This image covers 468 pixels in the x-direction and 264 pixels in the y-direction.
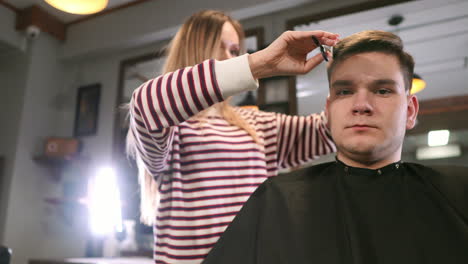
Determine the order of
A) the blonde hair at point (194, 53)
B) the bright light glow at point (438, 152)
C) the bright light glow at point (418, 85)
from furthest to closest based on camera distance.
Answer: the bright light glow at point (418, 85) → the bright light glow at point (438, 152) → the blonde hair at point (194, 53)

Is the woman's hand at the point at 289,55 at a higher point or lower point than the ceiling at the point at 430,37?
lower

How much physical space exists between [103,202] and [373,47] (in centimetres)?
283

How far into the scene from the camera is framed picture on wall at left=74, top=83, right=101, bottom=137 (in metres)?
3.95

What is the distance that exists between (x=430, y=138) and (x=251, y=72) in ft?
6.69

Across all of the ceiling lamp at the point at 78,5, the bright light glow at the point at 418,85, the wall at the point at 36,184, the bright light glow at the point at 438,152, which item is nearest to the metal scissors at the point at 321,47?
the ceiling lamp at the point at 78,5

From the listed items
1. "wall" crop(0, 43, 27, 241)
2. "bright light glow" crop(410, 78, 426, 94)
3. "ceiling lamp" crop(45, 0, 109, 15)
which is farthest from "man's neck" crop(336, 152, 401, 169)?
"wall" crop(0, 43, 27, 241)

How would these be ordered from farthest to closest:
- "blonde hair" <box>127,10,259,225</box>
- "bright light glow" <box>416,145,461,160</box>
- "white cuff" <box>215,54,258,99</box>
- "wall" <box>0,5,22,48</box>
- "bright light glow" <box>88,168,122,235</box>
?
"wall" <box>0,5,22,48</box>
"bright light glow" <box>88,168,122,235</box>
"bright light glow" <box>416,145,461,160</box>
"blonde hair" <box>127,10,259,225</box>
"white cuff" <box>215,54,258,99</box>

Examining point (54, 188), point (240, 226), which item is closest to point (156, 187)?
point (240, 226)

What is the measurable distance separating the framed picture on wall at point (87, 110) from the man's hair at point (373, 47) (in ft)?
11.1

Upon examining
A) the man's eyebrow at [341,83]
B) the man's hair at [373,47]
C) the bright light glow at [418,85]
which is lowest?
the man's eyebrow at [341,83]

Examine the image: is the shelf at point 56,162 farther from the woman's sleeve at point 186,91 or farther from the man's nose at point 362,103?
the man's nose at point 362,103

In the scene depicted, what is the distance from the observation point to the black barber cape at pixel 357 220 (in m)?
0.92

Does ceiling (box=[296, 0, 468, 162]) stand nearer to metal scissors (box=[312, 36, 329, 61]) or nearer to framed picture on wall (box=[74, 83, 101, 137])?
metal scissors (box=[312, 36, 329, 61])

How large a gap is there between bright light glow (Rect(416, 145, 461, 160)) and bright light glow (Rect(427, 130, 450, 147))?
0.10ft
